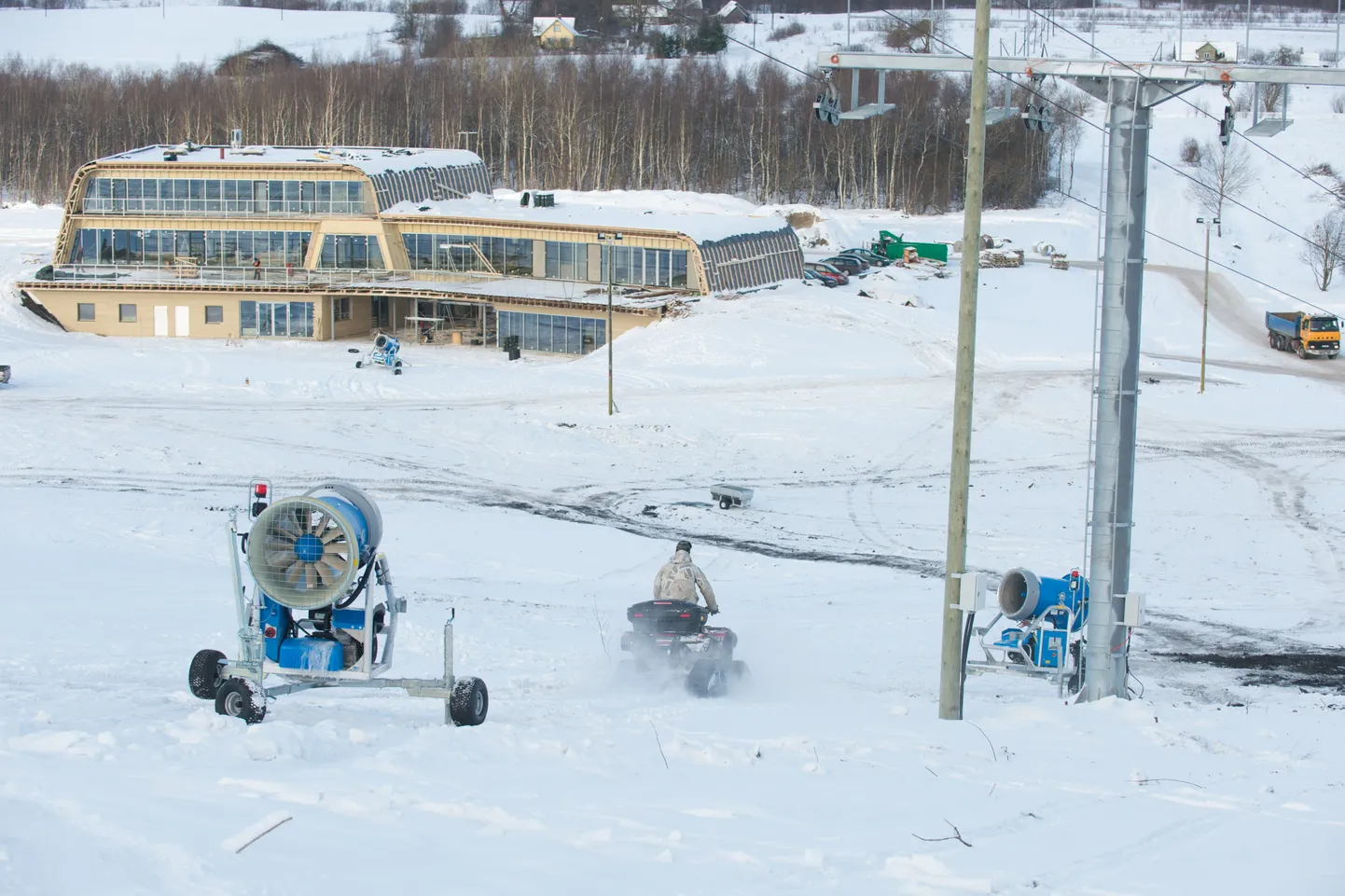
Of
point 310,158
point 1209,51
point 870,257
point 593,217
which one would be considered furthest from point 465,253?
point 1209,51

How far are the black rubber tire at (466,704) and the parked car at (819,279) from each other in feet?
158

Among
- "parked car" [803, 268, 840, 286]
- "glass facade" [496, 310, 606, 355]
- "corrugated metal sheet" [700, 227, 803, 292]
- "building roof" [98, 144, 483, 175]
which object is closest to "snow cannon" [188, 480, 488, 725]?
"glass facade" [496, 310, 606, 355]

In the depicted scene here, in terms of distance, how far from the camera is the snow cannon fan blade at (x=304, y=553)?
12.8 meters

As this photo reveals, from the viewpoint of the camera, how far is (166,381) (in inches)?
1764

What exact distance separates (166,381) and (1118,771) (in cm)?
3848

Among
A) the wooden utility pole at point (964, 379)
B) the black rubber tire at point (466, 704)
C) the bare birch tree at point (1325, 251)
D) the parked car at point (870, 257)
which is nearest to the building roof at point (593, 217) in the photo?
the parked car at point (870, 257)

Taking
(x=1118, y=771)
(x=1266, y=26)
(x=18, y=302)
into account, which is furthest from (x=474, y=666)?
(x=1266, y=26)

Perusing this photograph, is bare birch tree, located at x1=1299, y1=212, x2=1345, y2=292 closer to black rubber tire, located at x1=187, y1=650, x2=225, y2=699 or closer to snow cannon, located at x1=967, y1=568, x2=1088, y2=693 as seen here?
snow cannon, located at x1=967, y1=568, x2=1088, y2=693

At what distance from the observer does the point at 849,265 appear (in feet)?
210

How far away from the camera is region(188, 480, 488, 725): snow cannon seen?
42.0 ft

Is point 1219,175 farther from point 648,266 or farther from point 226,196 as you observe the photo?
point 226,196

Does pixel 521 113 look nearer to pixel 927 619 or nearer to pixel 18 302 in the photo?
pixel 18 302

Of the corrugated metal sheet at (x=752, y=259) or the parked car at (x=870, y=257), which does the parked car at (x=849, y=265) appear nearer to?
the parked car at (x=870, y=257)

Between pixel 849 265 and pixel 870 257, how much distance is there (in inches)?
128
